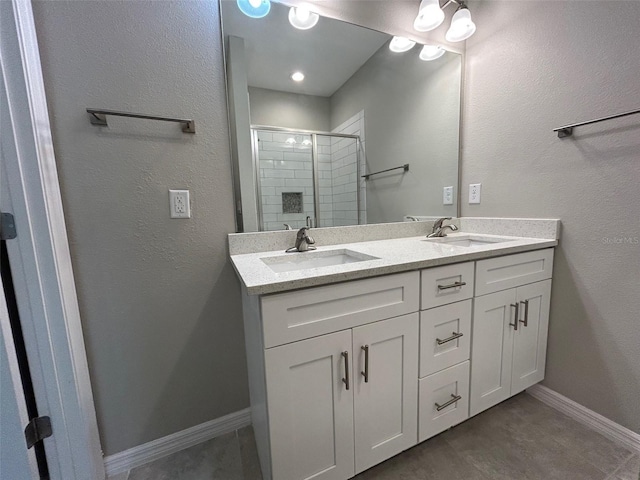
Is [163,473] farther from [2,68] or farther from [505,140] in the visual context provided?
[505,140]

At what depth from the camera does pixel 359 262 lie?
920 mm

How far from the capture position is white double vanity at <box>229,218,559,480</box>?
775mm

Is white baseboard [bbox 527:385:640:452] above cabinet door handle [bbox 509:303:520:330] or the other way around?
the other way around

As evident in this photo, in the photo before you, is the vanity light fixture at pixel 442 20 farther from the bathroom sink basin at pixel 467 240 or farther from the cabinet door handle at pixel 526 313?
the cabinet door handle at pixel 526 313

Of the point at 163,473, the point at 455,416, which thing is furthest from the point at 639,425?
the point at 163,473

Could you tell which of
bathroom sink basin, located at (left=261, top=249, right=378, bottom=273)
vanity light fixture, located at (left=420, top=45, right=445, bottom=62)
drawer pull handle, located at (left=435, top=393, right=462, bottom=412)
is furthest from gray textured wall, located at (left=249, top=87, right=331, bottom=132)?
drawer pull handle, located at (left=435, top=393, right=462, bottom=412)

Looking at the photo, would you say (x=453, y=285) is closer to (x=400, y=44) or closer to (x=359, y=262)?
(x=359, y=262)

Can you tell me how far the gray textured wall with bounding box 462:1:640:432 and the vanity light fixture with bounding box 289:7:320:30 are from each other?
1.01 meters

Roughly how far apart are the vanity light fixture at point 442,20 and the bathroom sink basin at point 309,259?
1250 mm

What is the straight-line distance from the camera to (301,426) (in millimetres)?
808

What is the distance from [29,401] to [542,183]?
7.37 feet

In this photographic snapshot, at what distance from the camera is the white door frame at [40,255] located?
2.44 ft

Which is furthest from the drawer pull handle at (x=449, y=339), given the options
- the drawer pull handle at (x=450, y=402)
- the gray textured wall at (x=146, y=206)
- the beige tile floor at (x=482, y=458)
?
the gray textured wall at (x=146, y=206)

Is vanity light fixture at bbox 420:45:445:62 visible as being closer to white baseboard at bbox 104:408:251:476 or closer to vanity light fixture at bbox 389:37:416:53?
vanity light fixture at bbox 389:37:416:53
